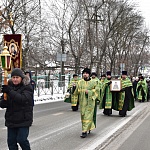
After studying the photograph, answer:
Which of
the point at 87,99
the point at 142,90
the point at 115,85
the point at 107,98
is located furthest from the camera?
the point at 142,90

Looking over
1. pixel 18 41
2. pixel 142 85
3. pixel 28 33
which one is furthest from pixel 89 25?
pixel 18 41

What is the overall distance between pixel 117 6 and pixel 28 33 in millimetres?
13625

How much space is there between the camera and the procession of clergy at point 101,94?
9.39 m

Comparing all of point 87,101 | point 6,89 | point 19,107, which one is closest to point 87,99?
point 87,101

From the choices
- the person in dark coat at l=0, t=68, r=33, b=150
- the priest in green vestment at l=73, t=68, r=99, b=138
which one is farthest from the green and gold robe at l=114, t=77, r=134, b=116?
the person in dark coat at l=0, t=68, r=33, b=150

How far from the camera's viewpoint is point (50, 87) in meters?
28.3

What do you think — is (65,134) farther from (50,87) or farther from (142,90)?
(50,87)

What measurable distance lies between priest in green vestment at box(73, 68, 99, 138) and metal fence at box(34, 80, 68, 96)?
54.6ft

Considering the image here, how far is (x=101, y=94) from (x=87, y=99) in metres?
5.31

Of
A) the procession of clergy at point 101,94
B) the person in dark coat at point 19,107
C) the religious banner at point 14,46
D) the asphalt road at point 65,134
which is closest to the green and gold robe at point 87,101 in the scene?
the procession of clergy at point 101,94

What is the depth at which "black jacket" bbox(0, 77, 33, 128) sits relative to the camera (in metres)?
5.59

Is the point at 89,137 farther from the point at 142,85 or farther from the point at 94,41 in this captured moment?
the point at 94,41

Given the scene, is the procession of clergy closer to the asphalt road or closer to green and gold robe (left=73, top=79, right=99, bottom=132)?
green and gold robe (left=73, top=79, right=99, bottom=132)

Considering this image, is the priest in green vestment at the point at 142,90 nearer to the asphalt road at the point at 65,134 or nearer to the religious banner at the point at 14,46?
the religious banner at the point at 14,46
